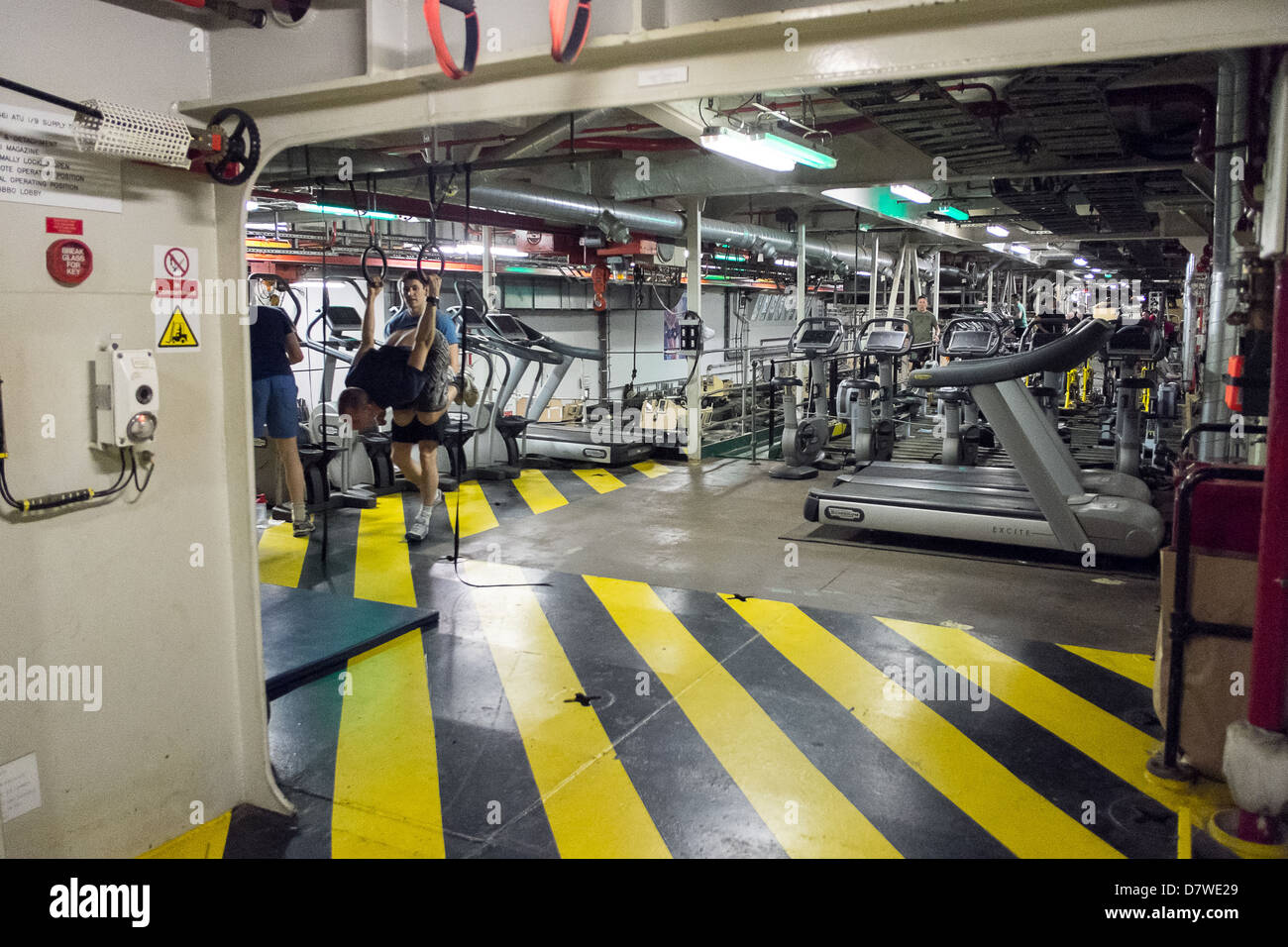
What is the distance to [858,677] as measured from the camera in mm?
4184

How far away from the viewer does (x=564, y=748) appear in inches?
138

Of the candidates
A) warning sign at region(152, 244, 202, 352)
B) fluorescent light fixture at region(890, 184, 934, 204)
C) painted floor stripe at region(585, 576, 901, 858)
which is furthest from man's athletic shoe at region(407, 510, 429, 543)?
fluorescent light fixture at region(890, 184, 934, 204)

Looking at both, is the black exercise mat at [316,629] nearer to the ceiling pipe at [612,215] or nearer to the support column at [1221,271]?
the ceiling pipe at [612,215]

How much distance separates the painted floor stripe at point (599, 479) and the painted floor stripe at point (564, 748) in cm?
402

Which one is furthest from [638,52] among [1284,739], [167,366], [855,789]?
[1284,739]

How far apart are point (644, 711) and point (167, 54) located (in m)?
2.97

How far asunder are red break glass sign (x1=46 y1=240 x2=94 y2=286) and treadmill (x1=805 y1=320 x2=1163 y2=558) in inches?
189

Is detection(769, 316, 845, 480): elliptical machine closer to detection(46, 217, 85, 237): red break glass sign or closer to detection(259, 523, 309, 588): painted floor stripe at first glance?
detection(259, 523, 309, 588): painted floor stripe

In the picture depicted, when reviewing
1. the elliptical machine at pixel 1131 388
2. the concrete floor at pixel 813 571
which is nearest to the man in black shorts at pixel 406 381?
the concrete floor at pixel 813 571

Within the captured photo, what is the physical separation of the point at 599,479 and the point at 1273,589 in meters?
7.55

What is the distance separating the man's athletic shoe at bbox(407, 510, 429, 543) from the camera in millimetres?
6770

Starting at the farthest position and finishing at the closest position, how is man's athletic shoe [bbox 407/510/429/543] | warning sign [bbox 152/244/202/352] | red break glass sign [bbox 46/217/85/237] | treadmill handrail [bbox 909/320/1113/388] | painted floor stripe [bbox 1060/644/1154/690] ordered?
man's athletic shoe [bbox 407/510/429/543], treadmill handrail [bbox 909/320/1113/388], painted floor stripe [bbox 1060/644/1154/690], warning sign [bbox 152/244/202/352], red break glass sign [bbox 46/217/85/237]

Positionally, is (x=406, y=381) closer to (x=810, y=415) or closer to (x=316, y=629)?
(x=316, y=629)

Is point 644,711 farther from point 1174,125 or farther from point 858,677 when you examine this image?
point 1174,125
